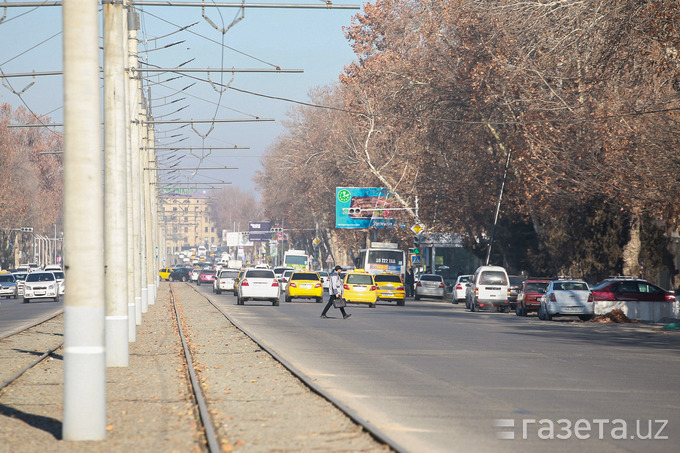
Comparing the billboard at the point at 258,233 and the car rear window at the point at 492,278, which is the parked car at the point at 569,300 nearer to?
the car rear window at the point at 492,278

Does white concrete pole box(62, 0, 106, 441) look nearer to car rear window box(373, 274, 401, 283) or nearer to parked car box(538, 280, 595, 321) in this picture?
parked car box(538, 280, 595, 321)

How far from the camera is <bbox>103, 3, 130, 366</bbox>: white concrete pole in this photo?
19.2 meters

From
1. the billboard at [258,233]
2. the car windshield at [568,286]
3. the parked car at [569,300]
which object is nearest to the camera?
the parked car at [569,300]

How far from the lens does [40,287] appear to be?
5591 cm

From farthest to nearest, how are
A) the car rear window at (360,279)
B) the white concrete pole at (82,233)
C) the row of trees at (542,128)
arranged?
1. the car rear window at (360,279)
2. the row of trees at (542,128)
3. the white concrete pole at (82,233)

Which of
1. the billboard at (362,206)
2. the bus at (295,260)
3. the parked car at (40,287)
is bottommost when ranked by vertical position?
the parked car at (40,287)

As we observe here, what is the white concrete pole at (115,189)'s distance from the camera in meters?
19.2

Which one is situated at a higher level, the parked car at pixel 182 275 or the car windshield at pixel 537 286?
the car windshield at pixel 537 286

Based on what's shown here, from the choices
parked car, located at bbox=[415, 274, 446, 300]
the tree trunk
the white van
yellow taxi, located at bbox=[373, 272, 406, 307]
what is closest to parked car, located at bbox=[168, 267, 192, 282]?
parked car, located at bbox=[415, 274, 446, 300]

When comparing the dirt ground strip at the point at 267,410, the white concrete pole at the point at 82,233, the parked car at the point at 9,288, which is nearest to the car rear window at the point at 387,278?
the parked car at the point at 9,288

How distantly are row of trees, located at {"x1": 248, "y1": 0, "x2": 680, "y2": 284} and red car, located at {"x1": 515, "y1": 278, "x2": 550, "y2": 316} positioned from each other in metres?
4.35

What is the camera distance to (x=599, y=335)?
1125 inches

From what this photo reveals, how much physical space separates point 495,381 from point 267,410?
15.0 feet

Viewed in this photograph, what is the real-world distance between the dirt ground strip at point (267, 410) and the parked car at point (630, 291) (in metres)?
18.3
